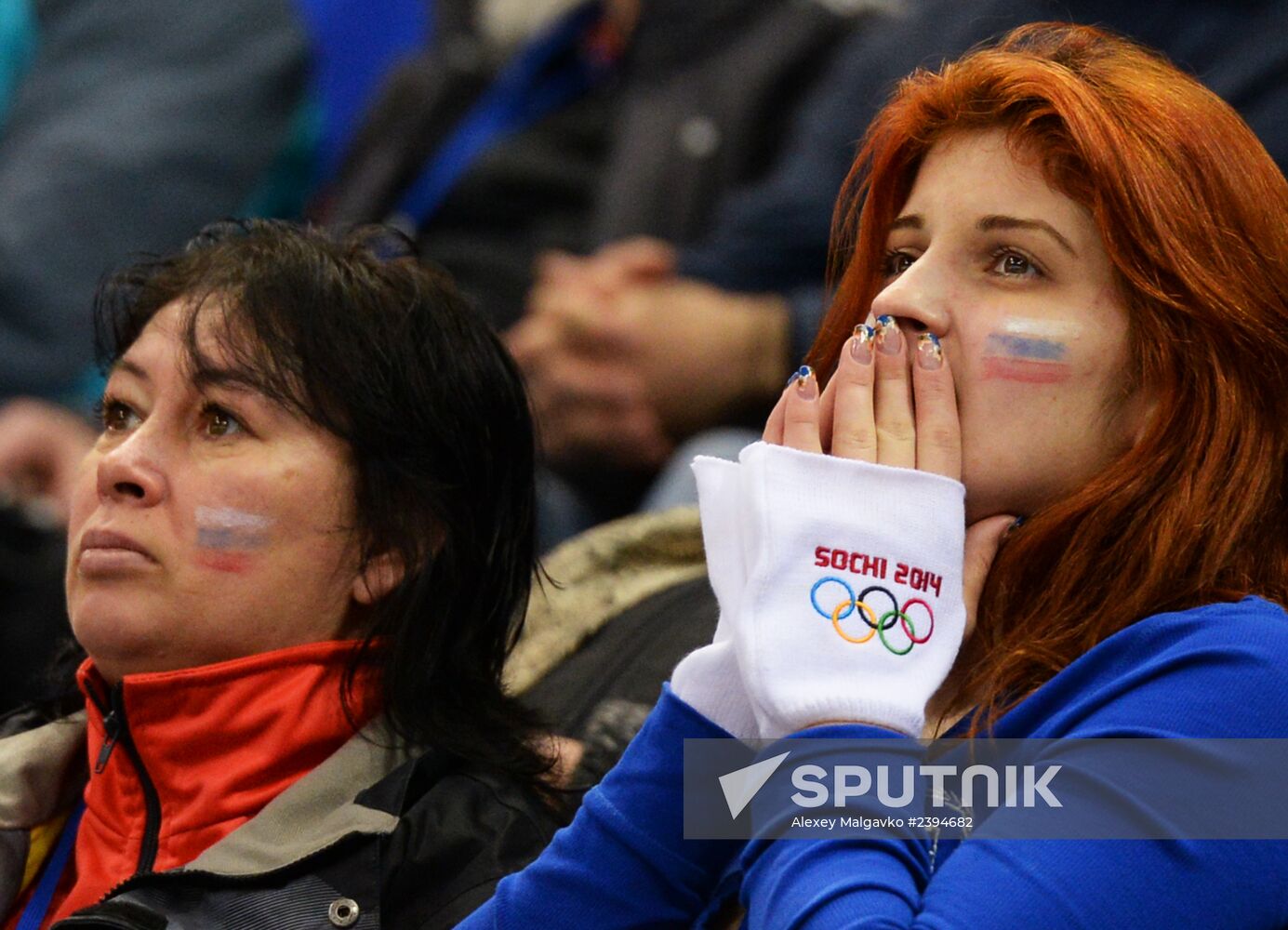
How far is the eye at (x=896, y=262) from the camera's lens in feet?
6.04

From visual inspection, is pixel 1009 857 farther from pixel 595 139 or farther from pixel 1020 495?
pixel 595 139

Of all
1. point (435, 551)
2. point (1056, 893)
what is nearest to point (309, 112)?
point (435, 551)

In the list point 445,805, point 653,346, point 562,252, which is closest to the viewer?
point 445,805

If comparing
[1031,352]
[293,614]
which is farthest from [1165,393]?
[293,614]

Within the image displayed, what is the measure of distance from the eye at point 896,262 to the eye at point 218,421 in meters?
0.70

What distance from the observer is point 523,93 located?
14.0ft

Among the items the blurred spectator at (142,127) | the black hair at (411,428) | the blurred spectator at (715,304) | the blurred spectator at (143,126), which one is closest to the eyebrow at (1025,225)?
the black hair at (411,428)

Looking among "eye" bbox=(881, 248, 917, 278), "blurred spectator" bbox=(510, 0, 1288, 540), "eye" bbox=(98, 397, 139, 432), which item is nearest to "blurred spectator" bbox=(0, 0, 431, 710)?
"blurred spectator" bbox=(510, 0, 1288, 540)

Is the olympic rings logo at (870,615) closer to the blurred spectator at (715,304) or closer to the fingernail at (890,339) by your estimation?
the fingernail at (890,339)

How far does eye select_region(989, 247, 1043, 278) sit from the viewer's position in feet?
5.60

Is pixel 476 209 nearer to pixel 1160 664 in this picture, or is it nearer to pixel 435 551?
pixel 435 551

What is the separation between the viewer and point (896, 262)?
1.87 m

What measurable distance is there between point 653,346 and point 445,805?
1.65 m

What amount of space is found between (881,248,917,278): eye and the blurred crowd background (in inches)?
41.7
